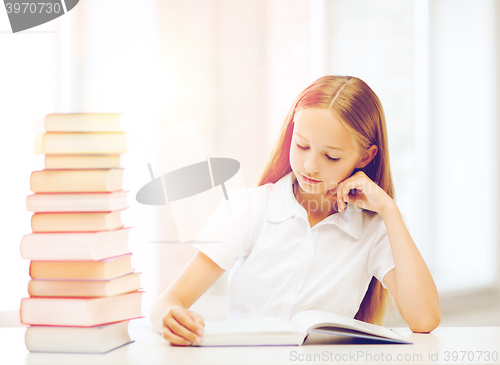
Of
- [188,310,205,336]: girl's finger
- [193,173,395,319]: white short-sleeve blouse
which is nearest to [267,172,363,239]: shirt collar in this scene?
[193,173,395,319]: white short-sleeve blouse

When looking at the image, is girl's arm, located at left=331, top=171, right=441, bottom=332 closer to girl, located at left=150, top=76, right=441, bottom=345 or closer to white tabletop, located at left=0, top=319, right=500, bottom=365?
girl, located at left=150, top=76, right=441, bottom=345

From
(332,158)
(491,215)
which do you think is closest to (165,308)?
(332,158)

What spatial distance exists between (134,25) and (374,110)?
0.93m

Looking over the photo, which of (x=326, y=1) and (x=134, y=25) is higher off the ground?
(x=326, y=1)

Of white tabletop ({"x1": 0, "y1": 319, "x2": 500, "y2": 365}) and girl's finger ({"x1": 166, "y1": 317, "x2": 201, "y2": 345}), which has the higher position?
girl's finger ({"x1": 166, "y1": 317, "x2": 201, "y2": 345})

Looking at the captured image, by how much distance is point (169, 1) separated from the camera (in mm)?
1609

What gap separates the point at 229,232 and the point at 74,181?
43 cm

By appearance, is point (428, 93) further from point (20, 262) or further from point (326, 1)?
point (20, 262)

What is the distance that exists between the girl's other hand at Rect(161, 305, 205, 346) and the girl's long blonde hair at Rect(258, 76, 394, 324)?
509 millimetres

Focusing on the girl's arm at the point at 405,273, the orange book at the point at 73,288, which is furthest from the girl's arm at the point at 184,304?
the girl's arm at the point at 405,273

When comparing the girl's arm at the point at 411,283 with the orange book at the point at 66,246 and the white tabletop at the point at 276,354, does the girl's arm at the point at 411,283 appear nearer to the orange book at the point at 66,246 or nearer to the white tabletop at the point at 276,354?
the white tabletop at the point at 276,354

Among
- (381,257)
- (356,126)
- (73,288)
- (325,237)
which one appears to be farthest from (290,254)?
(73,288)

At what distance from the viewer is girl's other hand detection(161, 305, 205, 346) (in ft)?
2.30

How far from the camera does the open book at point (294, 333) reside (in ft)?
2.32
